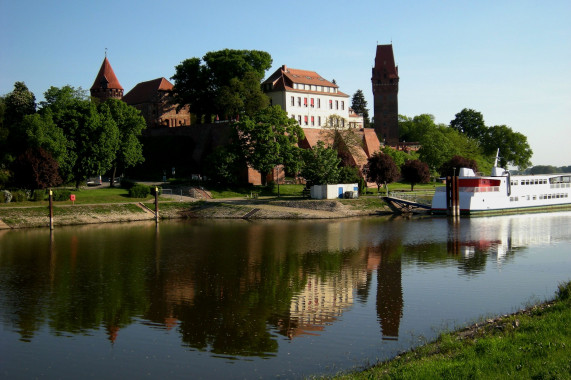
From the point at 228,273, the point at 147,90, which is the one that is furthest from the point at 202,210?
the point at 147,90

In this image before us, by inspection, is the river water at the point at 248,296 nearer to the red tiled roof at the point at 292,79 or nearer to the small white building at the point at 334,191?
the small white building at the point at 334,191

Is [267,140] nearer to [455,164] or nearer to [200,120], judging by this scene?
[200,120]

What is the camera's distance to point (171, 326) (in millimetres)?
19734

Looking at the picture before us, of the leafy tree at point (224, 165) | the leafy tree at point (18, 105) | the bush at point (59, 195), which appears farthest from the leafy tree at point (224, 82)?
the bush at point (59, 195)

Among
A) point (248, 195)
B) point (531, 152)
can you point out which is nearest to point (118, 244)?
point (248, 195)

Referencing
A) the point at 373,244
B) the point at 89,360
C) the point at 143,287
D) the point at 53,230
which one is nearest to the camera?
the point at 89,360

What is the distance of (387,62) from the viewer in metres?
120

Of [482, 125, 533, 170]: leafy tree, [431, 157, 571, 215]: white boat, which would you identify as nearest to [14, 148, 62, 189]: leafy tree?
[431, 157, 571, 215]: white boat

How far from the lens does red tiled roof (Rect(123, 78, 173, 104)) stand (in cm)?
9475

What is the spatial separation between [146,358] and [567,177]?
68.8 meters

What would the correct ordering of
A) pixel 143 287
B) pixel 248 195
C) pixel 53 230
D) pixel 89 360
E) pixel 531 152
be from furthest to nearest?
pixel 531 152 → pixel 248 195 → pixel 53 230 → pixel 143 287 → pixel 89 360

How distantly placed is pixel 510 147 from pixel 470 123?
14728 mm

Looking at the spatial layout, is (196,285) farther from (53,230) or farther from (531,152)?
(531,152)

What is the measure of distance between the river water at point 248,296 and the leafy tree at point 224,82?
3338 cm
